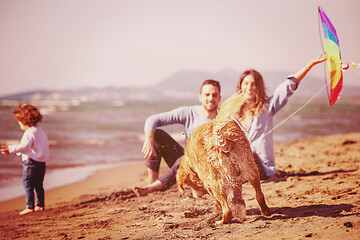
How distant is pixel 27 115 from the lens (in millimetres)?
4598

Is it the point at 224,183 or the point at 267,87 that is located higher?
the point at 267,87

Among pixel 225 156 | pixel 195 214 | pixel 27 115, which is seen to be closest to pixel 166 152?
pixel 195 214

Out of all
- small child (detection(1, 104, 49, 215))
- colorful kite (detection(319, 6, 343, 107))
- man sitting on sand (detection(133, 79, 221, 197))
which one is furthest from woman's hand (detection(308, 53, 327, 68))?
small child (detection(1, 104, 49, 215))

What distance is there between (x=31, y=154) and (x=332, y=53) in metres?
4.44

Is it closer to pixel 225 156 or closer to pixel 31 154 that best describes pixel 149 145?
pixel 225 156

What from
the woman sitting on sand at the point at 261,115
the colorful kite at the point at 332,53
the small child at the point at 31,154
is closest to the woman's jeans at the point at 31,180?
the small child at the point at 31,154

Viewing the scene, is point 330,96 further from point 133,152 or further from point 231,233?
point 133,152

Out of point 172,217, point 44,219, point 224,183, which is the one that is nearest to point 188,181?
point 172,217

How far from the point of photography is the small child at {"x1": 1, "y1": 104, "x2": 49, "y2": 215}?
14.9 feet

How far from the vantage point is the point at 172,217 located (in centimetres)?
349

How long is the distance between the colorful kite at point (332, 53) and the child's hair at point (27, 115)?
423cm

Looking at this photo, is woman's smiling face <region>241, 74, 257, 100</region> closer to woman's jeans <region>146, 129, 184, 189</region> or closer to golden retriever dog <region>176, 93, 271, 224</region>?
woman's jeans <region>146, 129, 184, 189</region>

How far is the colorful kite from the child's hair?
423 centimetres

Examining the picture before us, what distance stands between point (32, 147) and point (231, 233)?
130 inches
